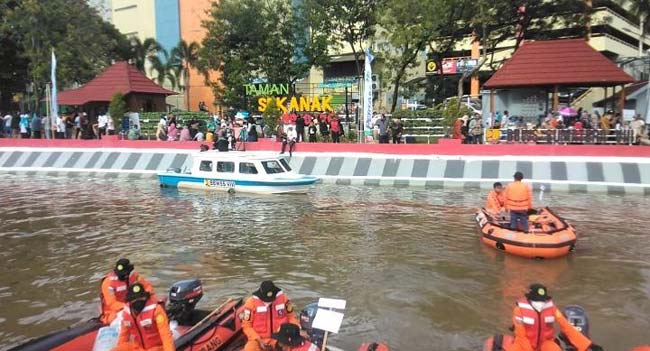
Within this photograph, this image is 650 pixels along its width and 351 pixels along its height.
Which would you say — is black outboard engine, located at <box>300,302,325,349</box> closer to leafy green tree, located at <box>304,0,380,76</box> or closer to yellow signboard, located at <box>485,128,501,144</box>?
yellow signboard, located at <box>485,128,501,144</box>

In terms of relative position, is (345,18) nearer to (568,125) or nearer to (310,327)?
(568,125)

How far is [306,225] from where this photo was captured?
15688 millimetres

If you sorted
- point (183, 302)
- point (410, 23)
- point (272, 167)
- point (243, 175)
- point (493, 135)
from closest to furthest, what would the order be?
1. point (183, 302)
2. point (243, 175)
3. point (272, 167)
4. point (493, 135)
5. point (410, 23)

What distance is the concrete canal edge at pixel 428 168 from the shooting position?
68.3 feet

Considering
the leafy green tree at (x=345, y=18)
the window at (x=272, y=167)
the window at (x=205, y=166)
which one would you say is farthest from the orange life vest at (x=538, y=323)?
the leafy green tree at (x=345, y=18)

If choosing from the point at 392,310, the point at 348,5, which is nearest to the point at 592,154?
the point at 392,310

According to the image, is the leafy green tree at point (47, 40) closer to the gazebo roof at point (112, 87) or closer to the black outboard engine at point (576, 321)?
the gazebo roof at point (112, 87)

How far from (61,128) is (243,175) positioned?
16317mm

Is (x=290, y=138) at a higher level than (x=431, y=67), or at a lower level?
lower

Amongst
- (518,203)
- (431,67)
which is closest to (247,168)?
(518,203)

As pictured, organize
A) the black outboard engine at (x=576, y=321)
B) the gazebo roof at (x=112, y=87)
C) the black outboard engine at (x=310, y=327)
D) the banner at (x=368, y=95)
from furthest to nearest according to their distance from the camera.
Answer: the gazebo roof at (x=112, y=87)
the banner at (x=368, y=95)
the black outboard engine at (x=310, y=327)
the black outboard engine at (x=576, y=321)

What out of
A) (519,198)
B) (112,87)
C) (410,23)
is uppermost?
(410,23)

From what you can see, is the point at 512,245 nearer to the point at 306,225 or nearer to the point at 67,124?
the point at 306,225

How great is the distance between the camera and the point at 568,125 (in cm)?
2502
